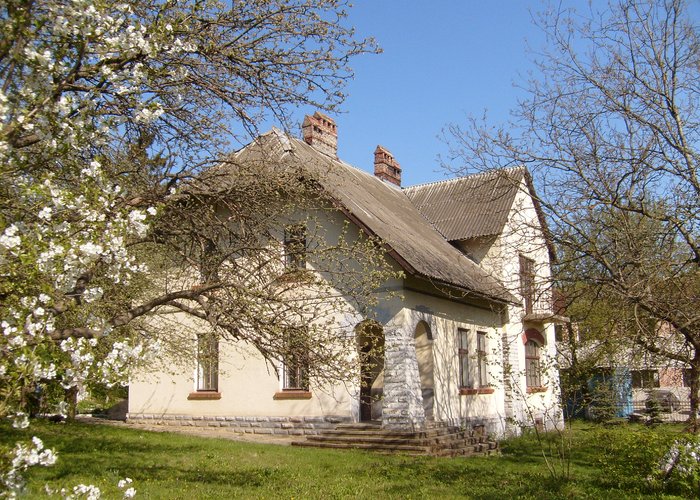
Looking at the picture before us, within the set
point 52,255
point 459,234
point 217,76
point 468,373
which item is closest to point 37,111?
point 52,255

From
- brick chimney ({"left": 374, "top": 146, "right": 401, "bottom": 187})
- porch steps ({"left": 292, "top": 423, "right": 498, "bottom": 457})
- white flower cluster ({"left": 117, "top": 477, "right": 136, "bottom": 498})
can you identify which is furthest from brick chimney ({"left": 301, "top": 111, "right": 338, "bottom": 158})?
white flower cluster ({"left": 117, "top": 477, "right": 136, "bottom": 498})

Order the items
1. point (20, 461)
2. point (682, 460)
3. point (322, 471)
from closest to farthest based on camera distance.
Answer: point (20, 461)
point (682, 460)
point (322, 471)

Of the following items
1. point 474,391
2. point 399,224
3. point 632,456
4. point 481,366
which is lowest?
point 632,456

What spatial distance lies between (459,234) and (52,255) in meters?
18.2

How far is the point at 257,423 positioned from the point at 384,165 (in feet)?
40.0

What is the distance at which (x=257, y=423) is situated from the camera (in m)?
16.6

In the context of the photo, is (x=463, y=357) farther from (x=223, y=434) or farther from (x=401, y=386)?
(x=223, y=434)

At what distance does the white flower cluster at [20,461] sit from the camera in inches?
136

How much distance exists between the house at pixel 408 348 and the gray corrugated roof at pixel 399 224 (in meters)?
0.06

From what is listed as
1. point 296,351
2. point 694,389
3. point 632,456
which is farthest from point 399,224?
point 296,351

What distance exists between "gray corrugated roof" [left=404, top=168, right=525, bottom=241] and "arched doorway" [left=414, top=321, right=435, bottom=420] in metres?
4.35

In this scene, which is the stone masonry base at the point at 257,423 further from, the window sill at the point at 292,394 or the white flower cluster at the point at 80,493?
the white flower cluster at the point at 80,493

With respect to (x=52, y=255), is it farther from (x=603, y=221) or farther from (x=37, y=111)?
(x=603, y=221)

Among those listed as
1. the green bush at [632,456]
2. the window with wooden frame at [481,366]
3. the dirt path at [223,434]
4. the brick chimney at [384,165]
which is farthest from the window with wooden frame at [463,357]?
the brick chimney at [384,165]
